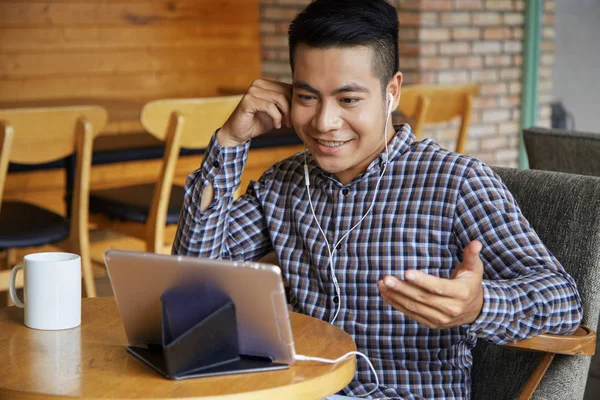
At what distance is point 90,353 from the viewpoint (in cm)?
127

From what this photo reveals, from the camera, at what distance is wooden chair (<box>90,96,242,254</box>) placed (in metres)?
2.95

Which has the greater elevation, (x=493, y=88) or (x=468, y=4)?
(x=468, y=4)

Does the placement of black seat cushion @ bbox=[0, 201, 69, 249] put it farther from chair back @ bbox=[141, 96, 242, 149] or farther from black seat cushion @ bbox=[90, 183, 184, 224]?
chair back @ bbox=[141, 96, 242, 149]

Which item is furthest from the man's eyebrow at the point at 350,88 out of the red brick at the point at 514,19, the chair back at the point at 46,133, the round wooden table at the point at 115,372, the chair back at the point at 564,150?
the red brick at the point at 514,19

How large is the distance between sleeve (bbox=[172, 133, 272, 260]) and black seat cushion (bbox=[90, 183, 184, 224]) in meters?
1.37

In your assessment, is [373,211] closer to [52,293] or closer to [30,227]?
[52,293]

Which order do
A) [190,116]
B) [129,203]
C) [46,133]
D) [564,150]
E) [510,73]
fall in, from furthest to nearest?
[510,73] < [129,203] < [190,116] < [46,133] < [564,150]

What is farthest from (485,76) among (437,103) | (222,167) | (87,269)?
(222,167)

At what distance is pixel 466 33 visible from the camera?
4.67m

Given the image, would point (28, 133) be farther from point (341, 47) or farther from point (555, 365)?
point (555, 365)

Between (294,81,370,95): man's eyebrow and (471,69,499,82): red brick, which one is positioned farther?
(471,69,499,82): red brick

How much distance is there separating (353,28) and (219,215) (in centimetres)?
43

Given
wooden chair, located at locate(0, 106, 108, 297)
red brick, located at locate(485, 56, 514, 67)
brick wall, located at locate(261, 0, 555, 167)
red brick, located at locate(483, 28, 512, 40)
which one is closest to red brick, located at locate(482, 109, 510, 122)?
brick wall, located at locate(261, 0, 555, 167)

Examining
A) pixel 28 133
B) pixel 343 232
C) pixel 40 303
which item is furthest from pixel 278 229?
pixel 28 133
